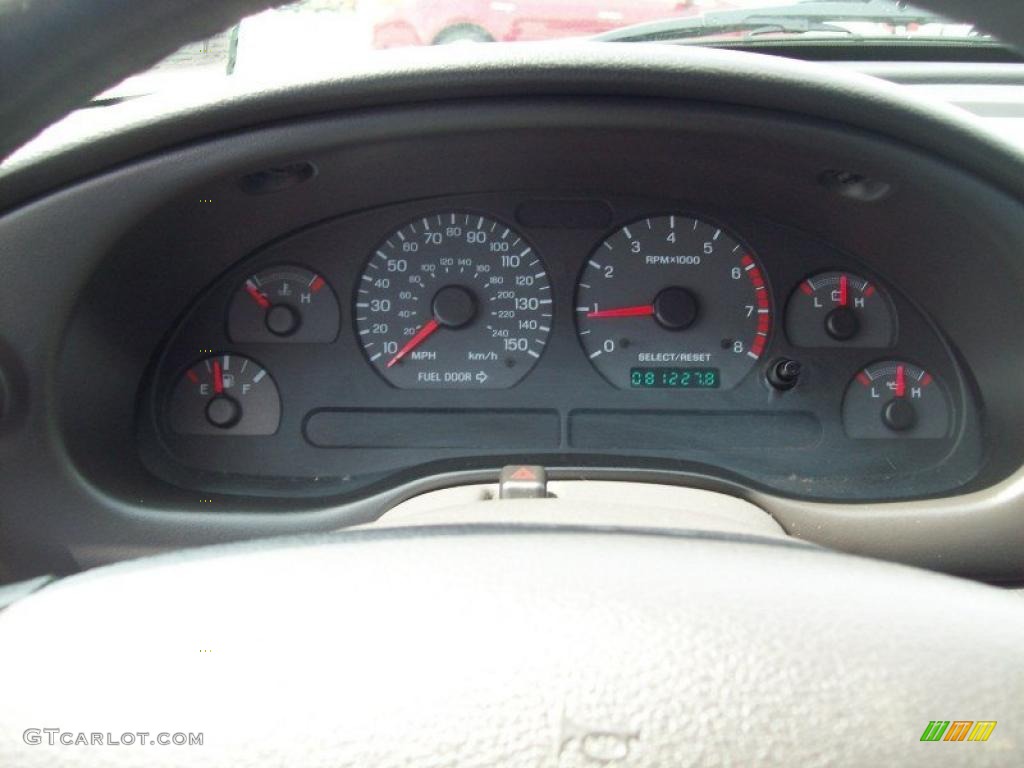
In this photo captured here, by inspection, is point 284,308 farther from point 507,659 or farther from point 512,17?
point 507,659

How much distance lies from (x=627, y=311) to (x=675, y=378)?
0.23 meters

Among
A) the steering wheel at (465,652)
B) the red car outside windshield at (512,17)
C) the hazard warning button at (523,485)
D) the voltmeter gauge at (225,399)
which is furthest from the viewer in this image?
the red car outside windshield at (512,17)

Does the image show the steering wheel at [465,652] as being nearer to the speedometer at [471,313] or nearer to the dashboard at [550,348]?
the dashboard at [550,348]

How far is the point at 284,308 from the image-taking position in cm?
A: 295

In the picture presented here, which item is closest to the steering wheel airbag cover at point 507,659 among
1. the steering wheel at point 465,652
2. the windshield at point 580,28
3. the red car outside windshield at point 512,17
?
the steering wheel at point 465,652

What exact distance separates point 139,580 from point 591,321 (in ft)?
6.20

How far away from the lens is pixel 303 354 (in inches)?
118

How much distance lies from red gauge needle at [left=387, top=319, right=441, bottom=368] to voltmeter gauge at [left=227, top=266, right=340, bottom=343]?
175mm

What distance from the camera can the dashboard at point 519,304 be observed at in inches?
85.4

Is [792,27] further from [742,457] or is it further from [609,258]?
[742,457]

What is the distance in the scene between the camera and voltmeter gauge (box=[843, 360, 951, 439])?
2.90 meters

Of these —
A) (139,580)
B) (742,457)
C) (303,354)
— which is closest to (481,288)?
(303,354)

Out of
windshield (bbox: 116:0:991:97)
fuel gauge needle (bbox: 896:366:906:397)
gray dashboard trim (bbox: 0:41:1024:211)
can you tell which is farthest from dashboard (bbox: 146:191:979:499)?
gray dashboard trim (bbox: 0:41:1024:211)

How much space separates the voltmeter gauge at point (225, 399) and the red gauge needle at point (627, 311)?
2.99 feet
